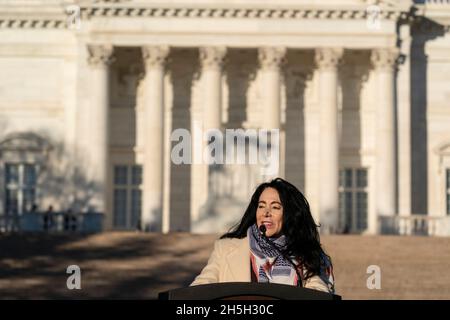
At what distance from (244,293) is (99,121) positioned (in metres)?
45.7

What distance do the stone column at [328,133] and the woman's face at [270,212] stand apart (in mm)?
43627

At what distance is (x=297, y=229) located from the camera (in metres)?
4.38

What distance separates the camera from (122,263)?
3281cm

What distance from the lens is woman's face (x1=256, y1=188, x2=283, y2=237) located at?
4410 mm

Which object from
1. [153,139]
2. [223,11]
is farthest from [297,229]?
[223,11]

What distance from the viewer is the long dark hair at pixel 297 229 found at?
164 inches

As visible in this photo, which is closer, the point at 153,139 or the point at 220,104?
the point at 153,139

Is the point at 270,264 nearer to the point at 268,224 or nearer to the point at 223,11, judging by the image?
the point at 268,224

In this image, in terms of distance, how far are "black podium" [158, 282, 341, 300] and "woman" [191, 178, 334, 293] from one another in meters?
0.62

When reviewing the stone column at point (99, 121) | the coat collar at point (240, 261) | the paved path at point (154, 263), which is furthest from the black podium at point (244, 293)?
the stone column at point (99, 121)

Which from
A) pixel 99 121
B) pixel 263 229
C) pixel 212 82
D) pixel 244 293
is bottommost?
pixel 244 293

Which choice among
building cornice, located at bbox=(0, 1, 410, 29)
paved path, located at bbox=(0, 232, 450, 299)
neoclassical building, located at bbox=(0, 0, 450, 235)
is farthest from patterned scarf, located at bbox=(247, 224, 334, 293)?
building cornice, located at bbox=(0, 1, 410, 29)
